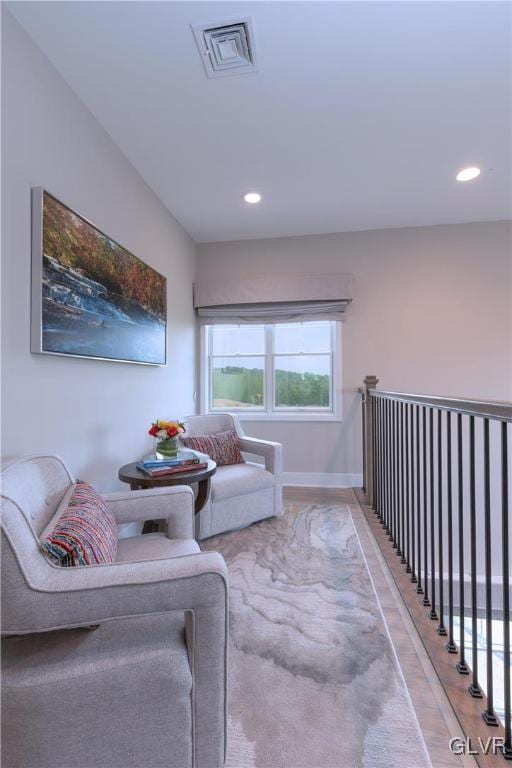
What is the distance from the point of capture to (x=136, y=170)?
8.79 ft

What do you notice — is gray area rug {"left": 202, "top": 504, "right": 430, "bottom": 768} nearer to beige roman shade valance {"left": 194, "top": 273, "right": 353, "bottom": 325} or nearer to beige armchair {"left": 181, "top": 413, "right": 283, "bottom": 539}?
beige armchair {"left": 181, "top": 413, "right": 283, "bottom": 539}

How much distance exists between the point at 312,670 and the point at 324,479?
8.19ft

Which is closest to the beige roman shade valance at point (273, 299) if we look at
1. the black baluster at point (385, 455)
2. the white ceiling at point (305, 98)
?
the white ceiling at point (305, 98)

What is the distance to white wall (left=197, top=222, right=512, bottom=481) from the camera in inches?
142

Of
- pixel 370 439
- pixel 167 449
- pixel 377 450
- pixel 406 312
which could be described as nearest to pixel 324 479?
pixel 370 439

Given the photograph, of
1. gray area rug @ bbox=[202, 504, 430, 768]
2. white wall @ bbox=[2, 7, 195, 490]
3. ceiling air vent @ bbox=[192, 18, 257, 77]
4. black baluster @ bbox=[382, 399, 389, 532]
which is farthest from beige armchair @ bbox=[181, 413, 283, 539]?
ceiling air vent @ bbox=[192, 18, 257, 77]

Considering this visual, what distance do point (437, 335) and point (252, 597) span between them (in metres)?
3.10

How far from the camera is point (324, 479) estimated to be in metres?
3.82

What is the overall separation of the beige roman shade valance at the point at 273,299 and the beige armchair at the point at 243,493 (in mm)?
1411

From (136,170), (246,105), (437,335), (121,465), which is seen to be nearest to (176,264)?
(136,170)

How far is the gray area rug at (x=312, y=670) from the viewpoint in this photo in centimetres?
110

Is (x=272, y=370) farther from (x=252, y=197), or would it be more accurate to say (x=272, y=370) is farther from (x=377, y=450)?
(x=252, y=197)

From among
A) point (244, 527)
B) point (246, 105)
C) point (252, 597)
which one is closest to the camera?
point (252, 597)

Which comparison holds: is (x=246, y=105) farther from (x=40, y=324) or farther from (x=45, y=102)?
(x=40, y=324)
